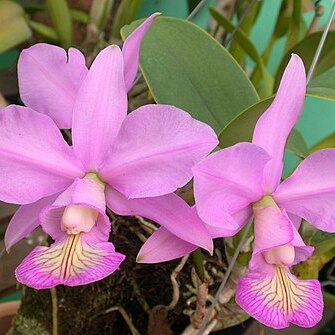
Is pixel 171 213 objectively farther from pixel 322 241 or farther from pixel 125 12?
pixel 125 12

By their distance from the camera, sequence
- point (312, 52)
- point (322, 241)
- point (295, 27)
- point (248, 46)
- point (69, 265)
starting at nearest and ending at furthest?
point (69, 265)
point (322, 241)
point (312, 52)
point (248, 46)
point (295, 27)

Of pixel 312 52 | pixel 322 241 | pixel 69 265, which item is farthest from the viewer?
pixel 312 52

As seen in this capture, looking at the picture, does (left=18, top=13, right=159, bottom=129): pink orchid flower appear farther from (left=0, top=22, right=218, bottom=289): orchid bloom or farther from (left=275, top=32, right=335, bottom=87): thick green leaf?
(left=275, top=32, right=335, bottom=87): thick green leaf

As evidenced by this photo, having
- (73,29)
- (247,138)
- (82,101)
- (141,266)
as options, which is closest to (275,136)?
(247,138)

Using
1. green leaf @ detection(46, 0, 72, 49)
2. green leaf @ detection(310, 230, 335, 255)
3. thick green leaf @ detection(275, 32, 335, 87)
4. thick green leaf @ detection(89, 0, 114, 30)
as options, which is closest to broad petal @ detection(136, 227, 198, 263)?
green leaf @ detection(310, 230, 335, 255)

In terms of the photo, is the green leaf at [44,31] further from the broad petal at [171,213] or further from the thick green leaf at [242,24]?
the broad petal at [171,213]

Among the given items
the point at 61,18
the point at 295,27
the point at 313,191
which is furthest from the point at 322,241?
the point at 61,18
